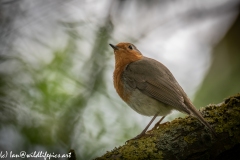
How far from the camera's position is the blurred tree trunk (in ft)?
14.4

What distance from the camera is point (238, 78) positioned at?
170 inches

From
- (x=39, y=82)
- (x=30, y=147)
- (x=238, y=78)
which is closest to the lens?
(x=30, y=147)

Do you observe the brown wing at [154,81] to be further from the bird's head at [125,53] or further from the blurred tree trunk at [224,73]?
the blurred tree trunk at [224,73]

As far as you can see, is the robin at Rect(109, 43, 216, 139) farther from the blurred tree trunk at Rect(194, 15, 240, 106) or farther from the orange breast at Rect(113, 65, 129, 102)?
the blurred tree trunk at Rect(194, 15, 240, 106)

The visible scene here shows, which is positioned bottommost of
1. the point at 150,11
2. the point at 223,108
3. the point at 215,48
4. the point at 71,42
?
the point at 223,108

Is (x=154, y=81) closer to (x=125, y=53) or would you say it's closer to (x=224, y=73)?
(x=125, y=53)

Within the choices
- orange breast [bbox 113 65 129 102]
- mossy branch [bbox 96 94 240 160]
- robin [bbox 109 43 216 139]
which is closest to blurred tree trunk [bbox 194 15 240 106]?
robin [bbox 109 43 216 139]

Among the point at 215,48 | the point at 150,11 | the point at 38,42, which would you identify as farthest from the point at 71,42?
the point at 215,48

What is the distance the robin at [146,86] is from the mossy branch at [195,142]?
1.57 ft

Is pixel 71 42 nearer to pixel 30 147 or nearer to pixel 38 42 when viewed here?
pixel 38 42

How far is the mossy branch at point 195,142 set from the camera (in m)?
2.76

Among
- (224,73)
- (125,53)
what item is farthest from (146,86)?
(224,73)

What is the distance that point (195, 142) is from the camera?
111 inches

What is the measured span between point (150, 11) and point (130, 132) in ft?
5.97
